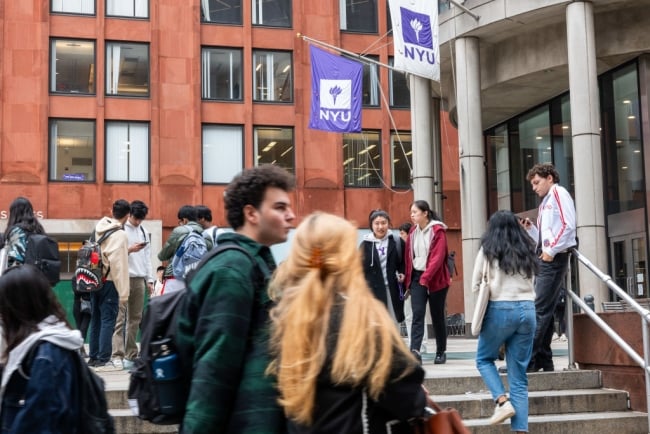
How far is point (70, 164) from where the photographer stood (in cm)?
3506

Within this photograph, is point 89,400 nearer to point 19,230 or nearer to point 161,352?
point 161,352

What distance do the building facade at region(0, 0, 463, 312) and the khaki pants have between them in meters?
22.4

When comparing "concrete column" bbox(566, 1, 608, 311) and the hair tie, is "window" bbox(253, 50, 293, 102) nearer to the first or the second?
"concrete column" bbox(566, 1, 608, 311)

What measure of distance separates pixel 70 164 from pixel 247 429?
3281 centimetres

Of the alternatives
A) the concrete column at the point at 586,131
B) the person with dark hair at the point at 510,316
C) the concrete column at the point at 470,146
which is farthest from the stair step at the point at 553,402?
the concrete column at the point at 470,146

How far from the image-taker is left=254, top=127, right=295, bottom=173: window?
37.0 m

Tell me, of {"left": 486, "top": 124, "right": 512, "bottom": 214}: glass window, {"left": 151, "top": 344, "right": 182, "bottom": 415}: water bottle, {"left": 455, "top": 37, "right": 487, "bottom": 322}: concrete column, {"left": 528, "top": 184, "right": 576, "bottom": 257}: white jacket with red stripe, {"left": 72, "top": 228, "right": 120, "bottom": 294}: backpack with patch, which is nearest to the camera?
{"left": 151, "top": 344, "right": 182, "bottom": 415}: water bottle

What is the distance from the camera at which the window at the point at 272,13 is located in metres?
37.5

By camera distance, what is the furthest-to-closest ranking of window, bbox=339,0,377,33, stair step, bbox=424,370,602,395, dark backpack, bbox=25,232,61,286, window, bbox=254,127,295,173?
1. window, bbox=339,0,377,33
2. window, bbox=254,127,295,173
3. stair step, bbox=424,370,602,395
4. dark backpack, bbox=25,232,61,286

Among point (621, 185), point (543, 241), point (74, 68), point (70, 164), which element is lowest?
point (543, 241)

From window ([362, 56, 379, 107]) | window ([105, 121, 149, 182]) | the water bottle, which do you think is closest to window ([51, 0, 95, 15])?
window ([105, 121, 149, 182])

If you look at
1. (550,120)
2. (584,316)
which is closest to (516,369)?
(584,316)

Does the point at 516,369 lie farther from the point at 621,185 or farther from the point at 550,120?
the point at 550,120

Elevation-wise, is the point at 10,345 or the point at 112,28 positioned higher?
the point at 112,28
